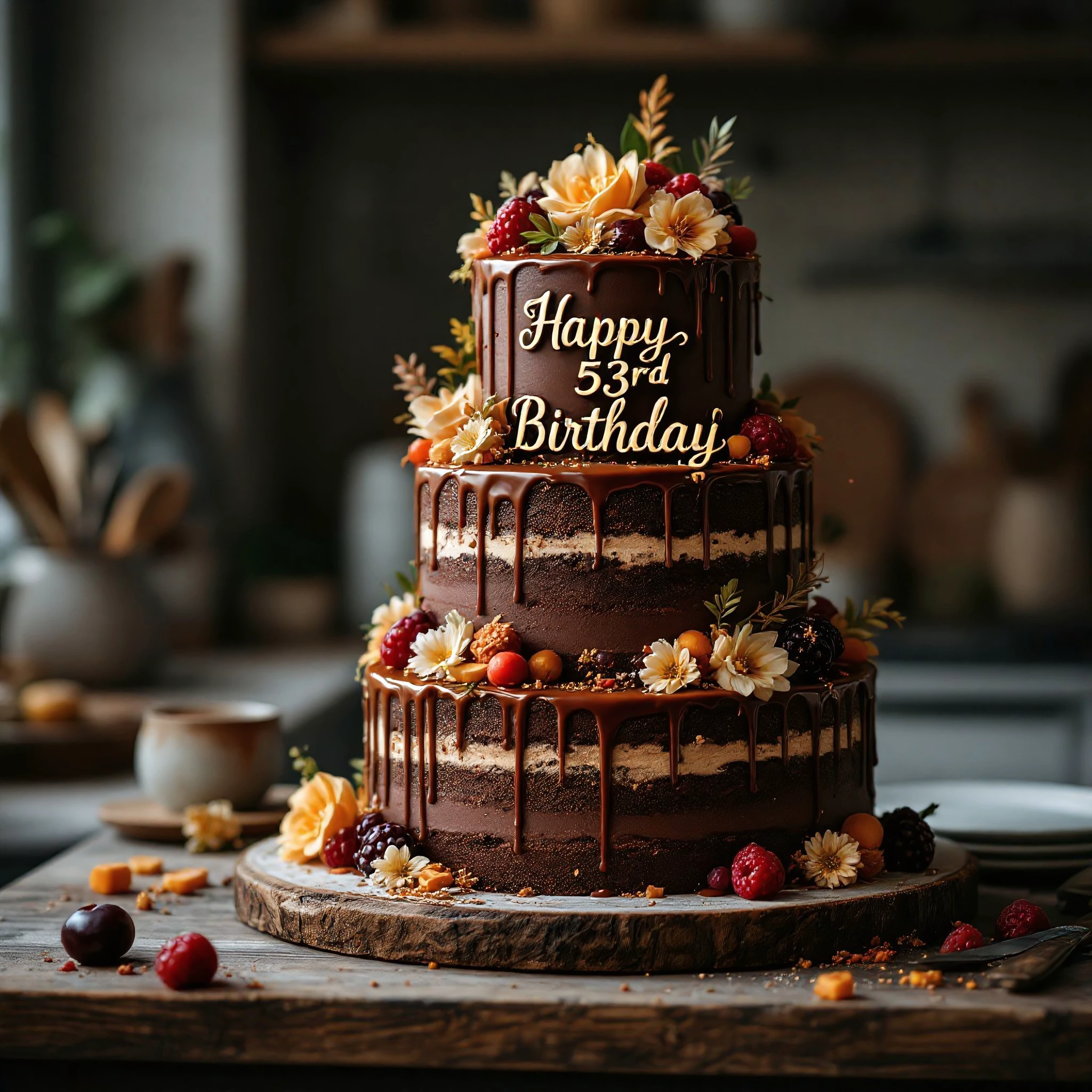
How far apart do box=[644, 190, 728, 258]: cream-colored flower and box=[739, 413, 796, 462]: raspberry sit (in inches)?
6.7

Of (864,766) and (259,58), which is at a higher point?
(259,58)

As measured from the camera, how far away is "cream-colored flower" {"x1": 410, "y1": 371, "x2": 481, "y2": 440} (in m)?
1.60

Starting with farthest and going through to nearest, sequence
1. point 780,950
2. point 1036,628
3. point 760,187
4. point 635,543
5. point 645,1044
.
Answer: point 760,187 → point 1036,628 → point 635,543 → point 780,950 → point 645,1044

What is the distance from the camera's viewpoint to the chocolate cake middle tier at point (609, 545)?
1.50 m

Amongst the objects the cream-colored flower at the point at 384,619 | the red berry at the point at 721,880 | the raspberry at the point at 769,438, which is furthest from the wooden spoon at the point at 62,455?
the red berry at the point at 721,880

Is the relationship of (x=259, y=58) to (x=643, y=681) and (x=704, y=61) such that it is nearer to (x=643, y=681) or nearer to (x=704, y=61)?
(x=704, y=61)

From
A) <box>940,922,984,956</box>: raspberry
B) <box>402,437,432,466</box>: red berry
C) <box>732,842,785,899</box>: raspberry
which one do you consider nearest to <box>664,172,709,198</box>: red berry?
<box>402,437,432,466</box>: red berry

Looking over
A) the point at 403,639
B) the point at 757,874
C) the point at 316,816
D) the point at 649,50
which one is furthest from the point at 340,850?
the point at 649,50

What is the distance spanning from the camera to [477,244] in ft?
5.41

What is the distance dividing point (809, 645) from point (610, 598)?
19cm

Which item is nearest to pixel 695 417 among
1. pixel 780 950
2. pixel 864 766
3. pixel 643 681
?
pixel 643 681

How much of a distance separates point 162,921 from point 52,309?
257 cm

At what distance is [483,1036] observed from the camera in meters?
1.28

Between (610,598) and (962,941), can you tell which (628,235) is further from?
(962,941)
